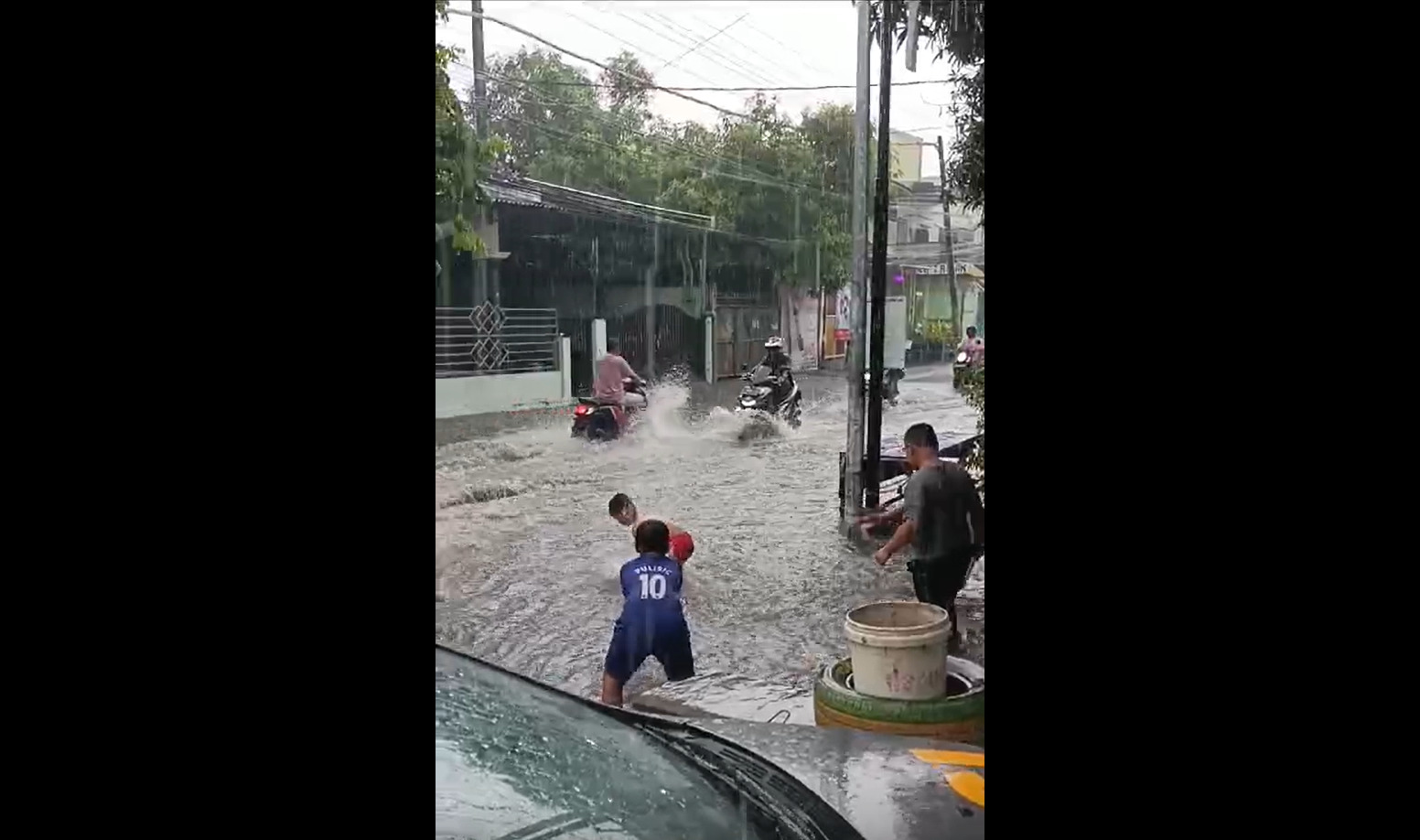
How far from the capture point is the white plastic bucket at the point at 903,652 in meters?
1.98

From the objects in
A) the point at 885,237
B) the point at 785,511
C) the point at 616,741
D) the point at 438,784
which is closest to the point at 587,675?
the point at 616,741

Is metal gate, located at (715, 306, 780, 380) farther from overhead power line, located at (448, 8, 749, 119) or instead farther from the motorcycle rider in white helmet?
overhead power line, located at (448, 8, 749, 119)

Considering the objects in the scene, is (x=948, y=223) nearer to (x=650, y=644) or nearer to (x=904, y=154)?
(x=904, y=154)

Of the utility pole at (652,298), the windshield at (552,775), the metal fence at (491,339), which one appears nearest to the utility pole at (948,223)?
the utility pole at (652,298)

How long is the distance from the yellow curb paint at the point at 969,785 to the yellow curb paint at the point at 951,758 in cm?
2

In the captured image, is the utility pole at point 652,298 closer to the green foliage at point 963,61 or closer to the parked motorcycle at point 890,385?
the parked motorcycle at point 890,385

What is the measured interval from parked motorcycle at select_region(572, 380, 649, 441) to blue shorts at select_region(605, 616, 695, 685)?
35 cm

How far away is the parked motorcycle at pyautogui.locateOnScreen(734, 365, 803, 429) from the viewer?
210cm

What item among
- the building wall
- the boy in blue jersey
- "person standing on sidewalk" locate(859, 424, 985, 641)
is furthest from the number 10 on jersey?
the building wall

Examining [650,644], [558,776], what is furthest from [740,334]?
[558,776]

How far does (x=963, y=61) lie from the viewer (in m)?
2.02

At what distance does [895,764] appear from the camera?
192 centimetres

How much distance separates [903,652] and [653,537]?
20.0 inches

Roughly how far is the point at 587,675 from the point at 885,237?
3.28ft
